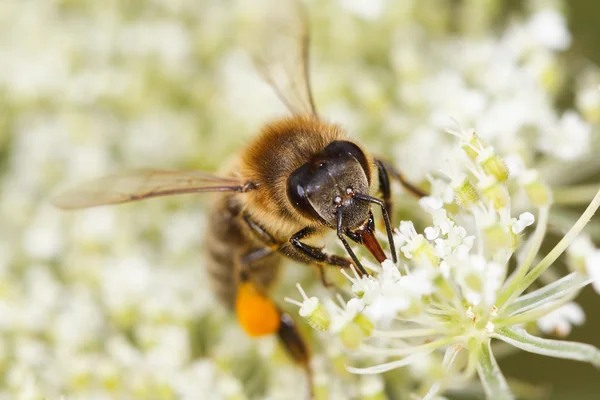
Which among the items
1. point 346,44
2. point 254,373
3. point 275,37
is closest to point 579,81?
point 346,44

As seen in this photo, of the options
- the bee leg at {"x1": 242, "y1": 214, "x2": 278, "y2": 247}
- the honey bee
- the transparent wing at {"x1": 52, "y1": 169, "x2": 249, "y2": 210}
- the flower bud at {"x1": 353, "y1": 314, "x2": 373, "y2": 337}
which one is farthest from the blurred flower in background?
the transparent wing at {"x1": 52, "y1": 169, "x2": 249, "y2": 210}

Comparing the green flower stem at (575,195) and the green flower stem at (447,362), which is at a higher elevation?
the green flower stem at (575,195)

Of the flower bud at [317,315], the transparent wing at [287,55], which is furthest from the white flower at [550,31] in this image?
the flower bud at [317,315]

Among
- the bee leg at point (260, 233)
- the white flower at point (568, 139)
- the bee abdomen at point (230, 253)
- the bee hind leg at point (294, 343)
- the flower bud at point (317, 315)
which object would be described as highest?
the white flower at point (568, 139)

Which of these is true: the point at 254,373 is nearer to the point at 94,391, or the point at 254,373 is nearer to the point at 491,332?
the point at 94,391

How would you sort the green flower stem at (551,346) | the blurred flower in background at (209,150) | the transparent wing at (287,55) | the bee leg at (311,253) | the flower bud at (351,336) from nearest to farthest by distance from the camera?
the green flower stem at (551,346), the flower bud at (351,336), the bee leg at (311,253), the blurred flower in background at (209,150), the transparent wing at (287,55)

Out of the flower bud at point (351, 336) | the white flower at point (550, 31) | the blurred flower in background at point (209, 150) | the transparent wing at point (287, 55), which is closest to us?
the flower bud at point (351, 336)

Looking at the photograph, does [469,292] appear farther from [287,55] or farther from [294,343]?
[287,55]

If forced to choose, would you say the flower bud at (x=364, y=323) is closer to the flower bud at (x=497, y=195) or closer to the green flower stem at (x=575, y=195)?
the flower bud at (x=497, y=195)

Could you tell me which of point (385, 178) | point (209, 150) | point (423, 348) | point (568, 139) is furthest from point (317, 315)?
point (209, 150)
